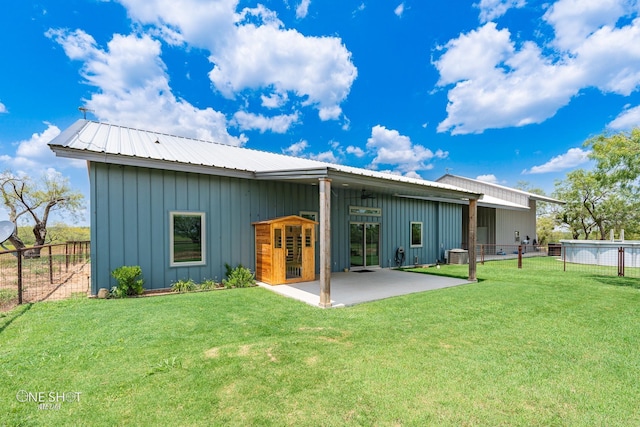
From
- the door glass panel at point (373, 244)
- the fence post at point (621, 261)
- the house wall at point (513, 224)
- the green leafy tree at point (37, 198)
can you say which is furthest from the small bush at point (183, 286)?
the house wall at point (513, 224)

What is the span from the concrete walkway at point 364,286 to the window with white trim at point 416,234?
316 centimetres

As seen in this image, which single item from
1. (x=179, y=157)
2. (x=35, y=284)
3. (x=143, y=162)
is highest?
(x=179, y=157)

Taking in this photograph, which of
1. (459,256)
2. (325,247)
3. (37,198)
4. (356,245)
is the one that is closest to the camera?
(325,247)

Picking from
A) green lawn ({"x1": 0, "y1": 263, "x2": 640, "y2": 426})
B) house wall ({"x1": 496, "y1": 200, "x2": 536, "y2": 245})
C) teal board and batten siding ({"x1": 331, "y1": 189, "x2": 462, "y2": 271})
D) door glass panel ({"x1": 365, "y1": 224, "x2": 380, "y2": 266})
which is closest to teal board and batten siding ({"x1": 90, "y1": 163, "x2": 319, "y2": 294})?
green lawn ({"x1": 0, "y1": 263, "x2": 640, "y2": 426})

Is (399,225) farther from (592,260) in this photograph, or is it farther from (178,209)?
(592,260)

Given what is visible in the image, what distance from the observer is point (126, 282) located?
6176 mm

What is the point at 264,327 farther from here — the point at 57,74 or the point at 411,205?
the point at 57,74

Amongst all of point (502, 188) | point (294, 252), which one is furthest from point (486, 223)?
point (294, 252)

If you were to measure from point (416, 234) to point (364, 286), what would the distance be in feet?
20.6

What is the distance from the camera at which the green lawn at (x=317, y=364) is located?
229 centimetres

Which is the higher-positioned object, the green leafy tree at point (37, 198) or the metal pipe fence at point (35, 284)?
the green leafy tree at point (37, 198)

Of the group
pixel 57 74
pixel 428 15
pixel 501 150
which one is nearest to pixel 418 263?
pixel 428 15

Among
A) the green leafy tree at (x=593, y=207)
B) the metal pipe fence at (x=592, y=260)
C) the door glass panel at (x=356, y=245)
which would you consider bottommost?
the metal pipe fence at (x=592, y=260)

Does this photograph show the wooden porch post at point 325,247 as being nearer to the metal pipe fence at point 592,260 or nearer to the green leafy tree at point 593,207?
the metal pipe fence at point 592,260
